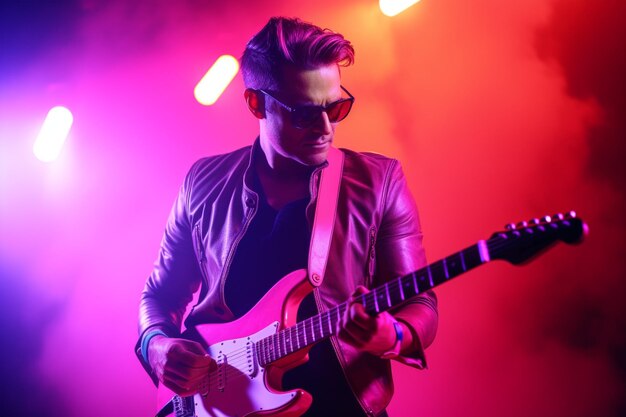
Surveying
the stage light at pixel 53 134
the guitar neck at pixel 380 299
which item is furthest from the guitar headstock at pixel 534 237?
the stage light at pixel 53 134

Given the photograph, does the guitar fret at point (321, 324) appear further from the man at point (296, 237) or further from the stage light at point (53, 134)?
the stage light at point (53, 134)

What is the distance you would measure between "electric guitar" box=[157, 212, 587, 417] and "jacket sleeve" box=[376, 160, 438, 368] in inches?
10.0

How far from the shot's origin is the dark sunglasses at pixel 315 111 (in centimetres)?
217

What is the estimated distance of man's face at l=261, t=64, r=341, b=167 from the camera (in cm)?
220

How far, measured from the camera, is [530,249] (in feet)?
4.80

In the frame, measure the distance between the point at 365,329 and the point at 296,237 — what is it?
0.63 meters

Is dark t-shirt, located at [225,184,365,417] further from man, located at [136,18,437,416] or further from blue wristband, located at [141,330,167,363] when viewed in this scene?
blue wristband, located at [141,330,167,363]

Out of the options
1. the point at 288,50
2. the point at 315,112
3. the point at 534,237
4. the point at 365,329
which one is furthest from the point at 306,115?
the point at 534,237

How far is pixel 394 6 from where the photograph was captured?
2734 millimetres

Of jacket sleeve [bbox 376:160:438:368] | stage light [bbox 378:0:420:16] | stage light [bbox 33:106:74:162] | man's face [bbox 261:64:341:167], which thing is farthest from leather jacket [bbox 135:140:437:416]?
stage light [bbox 33:106:74:162]

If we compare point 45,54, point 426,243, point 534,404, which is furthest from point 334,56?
point 45,54

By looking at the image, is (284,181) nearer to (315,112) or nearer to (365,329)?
(315,112)

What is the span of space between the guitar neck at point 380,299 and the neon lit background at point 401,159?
0.72 metres

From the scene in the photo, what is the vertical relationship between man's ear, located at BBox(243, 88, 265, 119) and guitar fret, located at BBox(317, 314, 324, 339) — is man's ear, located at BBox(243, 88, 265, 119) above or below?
above
